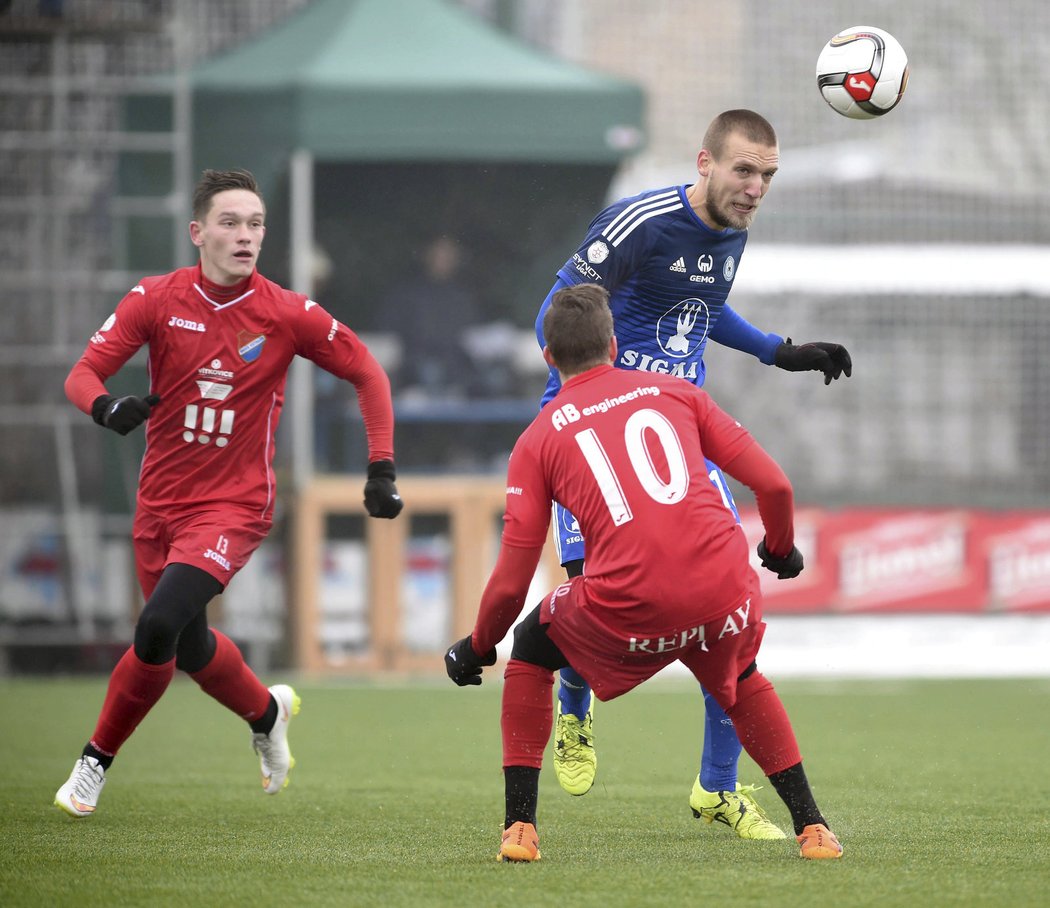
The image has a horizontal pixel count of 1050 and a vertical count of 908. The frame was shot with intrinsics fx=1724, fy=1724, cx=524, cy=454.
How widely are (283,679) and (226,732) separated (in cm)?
368

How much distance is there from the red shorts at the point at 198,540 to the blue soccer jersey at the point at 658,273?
1.13 metres

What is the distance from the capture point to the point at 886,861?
14.9 ft

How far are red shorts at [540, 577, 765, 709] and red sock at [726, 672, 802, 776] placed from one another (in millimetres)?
49

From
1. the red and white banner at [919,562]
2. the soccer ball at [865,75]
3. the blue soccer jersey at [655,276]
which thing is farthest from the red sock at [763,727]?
the red and white banner at [919,562]

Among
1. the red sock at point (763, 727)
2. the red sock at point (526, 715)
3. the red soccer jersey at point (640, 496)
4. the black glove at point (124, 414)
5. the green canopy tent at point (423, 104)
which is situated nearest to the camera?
the red soccer jersey at point (640, 496)

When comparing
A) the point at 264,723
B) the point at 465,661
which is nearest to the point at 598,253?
the point at 465,661

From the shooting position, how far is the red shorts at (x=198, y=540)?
5602 millimetres

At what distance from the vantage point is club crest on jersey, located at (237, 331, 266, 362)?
228 inches

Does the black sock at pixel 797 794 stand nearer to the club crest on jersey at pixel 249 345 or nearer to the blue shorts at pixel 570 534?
the blue shorts at pixel 570 534

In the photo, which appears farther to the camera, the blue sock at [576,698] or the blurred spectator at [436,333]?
the blurred spectator at [436,333]

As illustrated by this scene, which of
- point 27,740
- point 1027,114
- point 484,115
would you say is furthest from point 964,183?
point 27,740

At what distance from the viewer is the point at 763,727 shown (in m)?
4.53

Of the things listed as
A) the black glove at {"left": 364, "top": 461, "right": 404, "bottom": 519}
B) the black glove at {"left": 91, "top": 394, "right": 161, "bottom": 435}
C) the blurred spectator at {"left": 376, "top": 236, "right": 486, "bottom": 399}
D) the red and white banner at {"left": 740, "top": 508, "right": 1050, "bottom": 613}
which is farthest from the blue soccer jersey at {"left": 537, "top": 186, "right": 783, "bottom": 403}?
the blurred spectator at {"left": 376, "top": 236, "right": 486, "bottom": 399}

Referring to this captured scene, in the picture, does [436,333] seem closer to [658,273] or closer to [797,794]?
[658,273]
